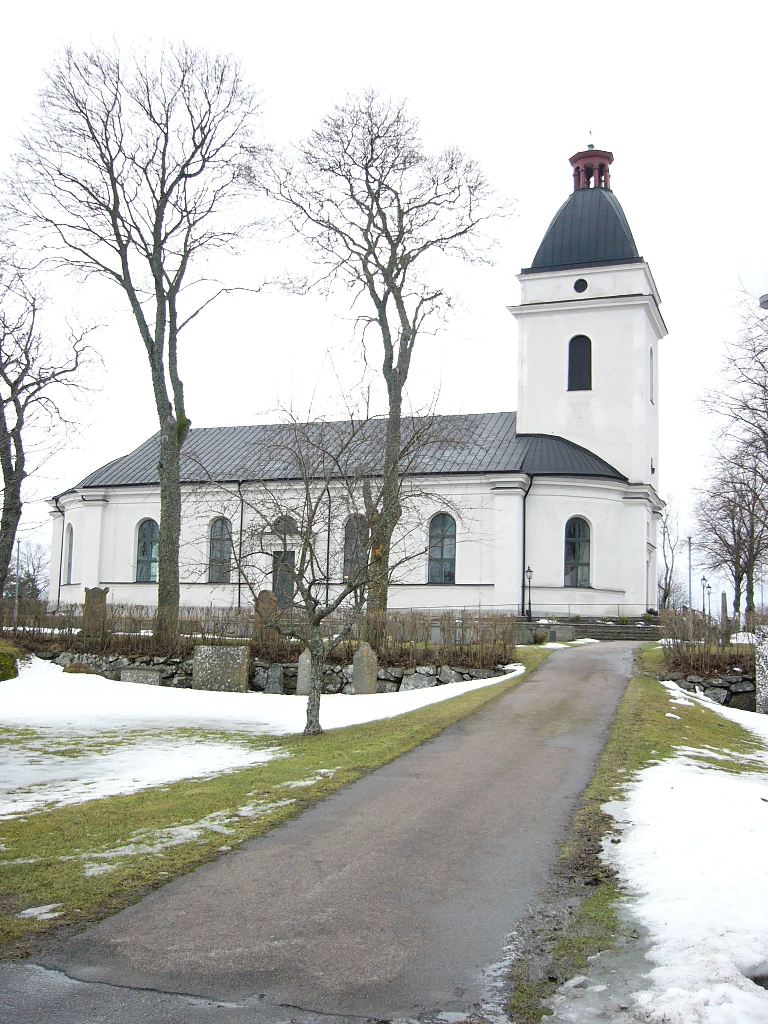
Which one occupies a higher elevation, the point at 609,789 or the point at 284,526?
the point at 284,526

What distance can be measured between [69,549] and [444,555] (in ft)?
62.7

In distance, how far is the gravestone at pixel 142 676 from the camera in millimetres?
21438

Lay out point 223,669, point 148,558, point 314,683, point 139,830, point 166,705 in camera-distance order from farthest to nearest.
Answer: point 148,558, point 223,669, point 166,705, point 314,683, point 139,830

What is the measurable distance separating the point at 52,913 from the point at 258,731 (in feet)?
29.3

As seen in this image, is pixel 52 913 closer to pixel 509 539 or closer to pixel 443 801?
pixel 443 801

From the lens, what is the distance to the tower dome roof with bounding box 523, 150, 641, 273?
39.7m

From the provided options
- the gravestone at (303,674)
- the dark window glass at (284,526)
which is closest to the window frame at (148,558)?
the gravestone at (303,674)

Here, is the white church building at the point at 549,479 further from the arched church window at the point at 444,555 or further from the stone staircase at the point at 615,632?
the stone staircase at the point at 615,632

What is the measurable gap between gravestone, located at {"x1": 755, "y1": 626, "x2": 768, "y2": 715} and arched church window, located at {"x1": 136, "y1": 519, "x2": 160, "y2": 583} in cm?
2971

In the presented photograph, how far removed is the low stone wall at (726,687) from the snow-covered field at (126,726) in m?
3.64

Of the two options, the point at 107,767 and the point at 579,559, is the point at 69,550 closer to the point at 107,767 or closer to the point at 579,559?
the point at 579,559

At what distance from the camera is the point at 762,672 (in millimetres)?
18547

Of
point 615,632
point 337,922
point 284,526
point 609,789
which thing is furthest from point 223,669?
point 615,632

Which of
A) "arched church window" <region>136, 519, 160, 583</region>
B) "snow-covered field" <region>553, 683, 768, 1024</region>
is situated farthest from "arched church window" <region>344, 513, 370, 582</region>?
"arched church window" <region>136, 519, 160, 583</region>
